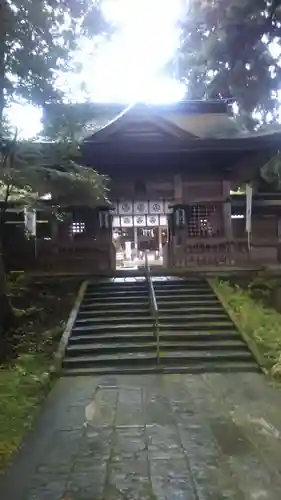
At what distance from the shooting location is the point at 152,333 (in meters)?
11.2

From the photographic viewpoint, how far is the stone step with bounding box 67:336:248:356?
1038cm

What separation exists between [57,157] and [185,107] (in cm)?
1457

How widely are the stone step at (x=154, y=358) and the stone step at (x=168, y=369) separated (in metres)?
0.15

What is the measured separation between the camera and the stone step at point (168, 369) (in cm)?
938

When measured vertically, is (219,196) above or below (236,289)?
above

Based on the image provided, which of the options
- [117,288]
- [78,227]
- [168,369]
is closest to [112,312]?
[117,288]

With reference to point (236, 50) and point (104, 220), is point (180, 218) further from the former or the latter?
point (236, 50)

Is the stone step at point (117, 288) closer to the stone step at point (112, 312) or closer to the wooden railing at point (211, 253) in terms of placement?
the stone step at point (112, 312)

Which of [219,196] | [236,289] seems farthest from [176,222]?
[236,289]

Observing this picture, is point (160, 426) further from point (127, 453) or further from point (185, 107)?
point (185, 107)

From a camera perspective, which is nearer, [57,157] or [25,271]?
[57,157]

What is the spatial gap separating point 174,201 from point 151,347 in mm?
8133

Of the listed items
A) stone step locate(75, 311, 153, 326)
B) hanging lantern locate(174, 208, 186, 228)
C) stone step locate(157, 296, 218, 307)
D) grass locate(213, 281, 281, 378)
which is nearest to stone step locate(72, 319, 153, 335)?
stone step locate(75, 311, 153, 326)

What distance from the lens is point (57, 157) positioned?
11.5m
